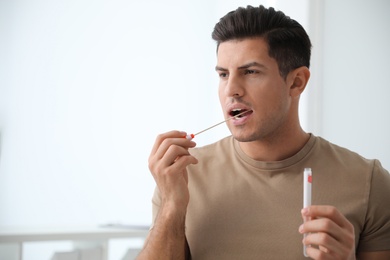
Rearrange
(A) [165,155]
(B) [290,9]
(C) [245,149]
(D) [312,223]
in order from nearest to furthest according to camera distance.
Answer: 1. (D) [312,223]
2. (A) [165,155]
3. (C) [245,149]
4. (B) [290,9]

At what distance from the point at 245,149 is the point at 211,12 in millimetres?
1655

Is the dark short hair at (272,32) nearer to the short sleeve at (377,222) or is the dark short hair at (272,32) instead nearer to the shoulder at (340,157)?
the shoulder at (340,157)

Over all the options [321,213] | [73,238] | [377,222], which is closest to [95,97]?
[73,238]

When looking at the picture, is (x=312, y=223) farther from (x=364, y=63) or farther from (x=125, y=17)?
(x=125, y=17)

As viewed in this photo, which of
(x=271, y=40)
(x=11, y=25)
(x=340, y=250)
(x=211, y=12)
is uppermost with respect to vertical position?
(x=211, y=12)

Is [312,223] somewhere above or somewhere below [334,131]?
below

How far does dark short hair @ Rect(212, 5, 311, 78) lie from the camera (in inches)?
55.2

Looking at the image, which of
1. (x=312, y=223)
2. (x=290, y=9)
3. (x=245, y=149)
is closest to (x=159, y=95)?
(x=290, y=9)

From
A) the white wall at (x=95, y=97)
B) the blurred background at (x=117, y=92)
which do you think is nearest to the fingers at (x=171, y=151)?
the blurred background at (x=117, y=92)

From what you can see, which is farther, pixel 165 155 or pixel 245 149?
pixel 245 149

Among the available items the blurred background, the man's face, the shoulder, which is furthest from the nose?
the blurred background

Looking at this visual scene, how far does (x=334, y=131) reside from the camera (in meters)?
2.50

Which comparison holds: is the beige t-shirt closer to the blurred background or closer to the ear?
the ear

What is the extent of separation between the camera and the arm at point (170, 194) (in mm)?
1317
